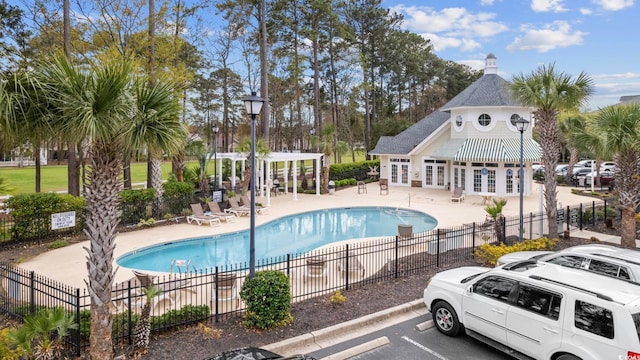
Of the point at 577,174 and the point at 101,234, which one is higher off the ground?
the point at 577,174

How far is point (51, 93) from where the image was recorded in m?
5.76

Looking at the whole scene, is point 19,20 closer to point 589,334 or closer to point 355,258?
point 355,258

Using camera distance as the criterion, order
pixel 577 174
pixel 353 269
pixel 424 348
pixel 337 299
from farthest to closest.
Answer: pixel 577 174 < pixel 353 269 < pixel 337 299 < pixel 424 348

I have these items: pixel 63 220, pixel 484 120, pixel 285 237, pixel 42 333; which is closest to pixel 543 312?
pixel 42 333

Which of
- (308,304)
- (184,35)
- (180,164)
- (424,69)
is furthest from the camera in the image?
(424,69)

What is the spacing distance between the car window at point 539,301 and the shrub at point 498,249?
5.41 m

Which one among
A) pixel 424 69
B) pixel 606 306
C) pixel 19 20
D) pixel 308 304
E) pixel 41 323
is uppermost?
pixel 424 69

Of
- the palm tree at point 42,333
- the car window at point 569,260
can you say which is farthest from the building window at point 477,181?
the palm tree at point 42,333

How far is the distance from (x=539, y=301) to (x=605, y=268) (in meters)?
3.85

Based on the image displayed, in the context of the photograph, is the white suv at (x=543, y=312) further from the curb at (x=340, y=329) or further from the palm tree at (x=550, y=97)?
the palm tree at (x=550, y=97)

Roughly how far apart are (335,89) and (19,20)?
30622 mm

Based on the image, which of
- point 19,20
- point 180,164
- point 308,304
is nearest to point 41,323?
point 308,304

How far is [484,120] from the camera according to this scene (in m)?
29.4

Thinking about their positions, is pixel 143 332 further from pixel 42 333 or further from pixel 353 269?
pixel 353 269
